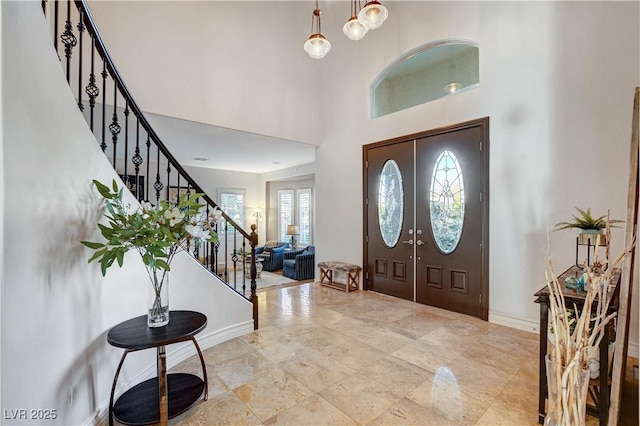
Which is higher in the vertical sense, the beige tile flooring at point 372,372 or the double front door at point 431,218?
the double front door at point 431,218

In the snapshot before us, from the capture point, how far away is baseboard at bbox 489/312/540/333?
3.39m

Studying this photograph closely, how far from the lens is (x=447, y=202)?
410 cm

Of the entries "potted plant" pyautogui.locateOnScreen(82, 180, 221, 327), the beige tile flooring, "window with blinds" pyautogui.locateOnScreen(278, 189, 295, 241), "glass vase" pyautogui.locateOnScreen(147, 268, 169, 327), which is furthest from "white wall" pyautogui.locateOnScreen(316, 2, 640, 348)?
"window with blinds" pyautogui.locateOnScreen(278, 189, 295, 241)

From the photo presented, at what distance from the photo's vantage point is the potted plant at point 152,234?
171 centimetres

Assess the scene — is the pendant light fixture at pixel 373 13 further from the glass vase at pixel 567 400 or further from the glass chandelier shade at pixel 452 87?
the glass vase at pixel 567 400

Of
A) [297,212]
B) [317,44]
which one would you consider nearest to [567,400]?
A: [317,44]

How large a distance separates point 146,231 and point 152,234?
4cm

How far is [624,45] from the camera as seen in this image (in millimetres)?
2863

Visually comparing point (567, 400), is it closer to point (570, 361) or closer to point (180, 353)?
point (570, 361)

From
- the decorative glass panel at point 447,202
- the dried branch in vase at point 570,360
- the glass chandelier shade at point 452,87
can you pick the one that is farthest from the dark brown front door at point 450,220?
the dried branch in vase at point 570,360

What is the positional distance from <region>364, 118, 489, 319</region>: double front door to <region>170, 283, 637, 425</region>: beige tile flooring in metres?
0.51

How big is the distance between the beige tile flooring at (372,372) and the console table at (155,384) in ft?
0.38

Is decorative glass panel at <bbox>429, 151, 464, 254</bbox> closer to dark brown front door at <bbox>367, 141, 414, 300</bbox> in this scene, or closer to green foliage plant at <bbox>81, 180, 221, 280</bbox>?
dark brown front door at <bbox>367, 141, 414, 300</bbox>

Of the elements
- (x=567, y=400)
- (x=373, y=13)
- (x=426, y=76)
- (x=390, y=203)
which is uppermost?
(x=426, y=76)
